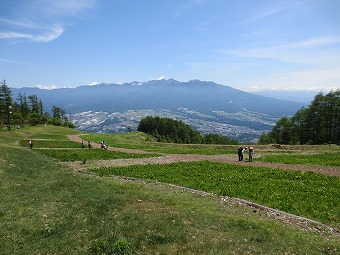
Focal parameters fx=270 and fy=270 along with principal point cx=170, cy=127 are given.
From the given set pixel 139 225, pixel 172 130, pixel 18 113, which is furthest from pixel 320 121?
pixel 18 113

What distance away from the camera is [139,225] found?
14.0 m

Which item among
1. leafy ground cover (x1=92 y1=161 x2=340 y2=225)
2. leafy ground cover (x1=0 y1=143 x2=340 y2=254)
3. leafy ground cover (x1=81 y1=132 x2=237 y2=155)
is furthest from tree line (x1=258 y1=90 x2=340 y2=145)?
leafy ground cover (x1=0 y1=143 x2=340 y2=254)

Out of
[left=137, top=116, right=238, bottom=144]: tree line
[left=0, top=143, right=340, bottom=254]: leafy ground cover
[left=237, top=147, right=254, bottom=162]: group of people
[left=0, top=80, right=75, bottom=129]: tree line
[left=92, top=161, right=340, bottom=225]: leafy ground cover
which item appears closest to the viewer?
[left=0, top=143, right=340, bottom=254]: leafy ground cover

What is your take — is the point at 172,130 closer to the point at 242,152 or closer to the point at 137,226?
the point at 242,152

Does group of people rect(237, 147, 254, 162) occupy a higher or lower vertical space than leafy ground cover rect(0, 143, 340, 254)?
lower

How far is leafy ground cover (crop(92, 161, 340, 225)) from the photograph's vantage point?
18.7 metres

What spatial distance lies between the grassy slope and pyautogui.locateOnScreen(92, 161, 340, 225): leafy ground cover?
286 centimetres

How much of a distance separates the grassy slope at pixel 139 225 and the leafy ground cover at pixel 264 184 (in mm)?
2860

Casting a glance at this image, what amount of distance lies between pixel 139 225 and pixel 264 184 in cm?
1514

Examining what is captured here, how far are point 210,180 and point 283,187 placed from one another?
6.85 m

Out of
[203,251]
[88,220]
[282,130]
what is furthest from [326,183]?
[282,130]

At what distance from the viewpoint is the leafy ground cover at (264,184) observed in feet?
61.3

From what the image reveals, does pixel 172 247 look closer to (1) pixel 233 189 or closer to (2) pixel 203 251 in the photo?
(2) pixel 203 251

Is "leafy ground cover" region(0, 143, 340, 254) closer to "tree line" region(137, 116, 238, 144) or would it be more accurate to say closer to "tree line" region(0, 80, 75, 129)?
"tree line" region(0, 80, 75, 129)
